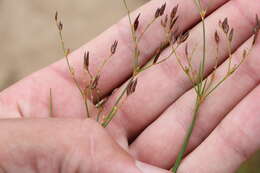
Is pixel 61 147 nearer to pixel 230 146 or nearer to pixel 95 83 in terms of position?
pixel 95 83

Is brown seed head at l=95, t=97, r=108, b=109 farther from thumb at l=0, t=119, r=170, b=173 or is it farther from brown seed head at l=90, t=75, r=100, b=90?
thumb at l=0, t=119, r=170, b=173

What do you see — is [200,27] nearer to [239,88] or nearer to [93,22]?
[239,88]

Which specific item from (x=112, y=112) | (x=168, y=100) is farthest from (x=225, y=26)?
(x=112, y=112)

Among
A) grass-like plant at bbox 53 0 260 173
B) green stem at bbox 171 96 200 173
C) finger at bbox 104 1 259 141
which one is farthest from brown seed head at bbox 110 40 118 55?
green stem at bbox 171 96 200 173

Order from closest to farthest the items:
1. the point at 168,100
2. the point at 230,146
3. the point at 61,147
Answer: the point at 61,147 → the point at 230,146 → the point at 168,100

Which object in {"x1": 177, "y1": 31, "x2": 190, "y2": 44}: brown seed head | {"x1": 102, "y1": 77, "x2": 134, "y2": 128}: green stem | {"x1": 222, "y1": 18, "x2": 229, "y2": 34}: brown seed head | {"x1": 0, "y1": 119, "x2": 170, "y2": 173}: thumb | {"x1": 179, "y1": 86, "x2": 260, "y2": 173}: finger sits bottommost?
{"x1": 179, "y1": 86, "x2": 260, "y2": 173}: finger

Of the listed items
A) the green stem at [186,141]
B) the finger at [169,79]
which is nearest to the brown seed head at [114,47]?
the finger at [169,79]

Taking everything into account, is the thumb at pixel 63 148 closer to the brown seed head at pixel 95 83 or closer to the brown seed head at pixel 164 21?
the brown seed head at pixel 95 83
